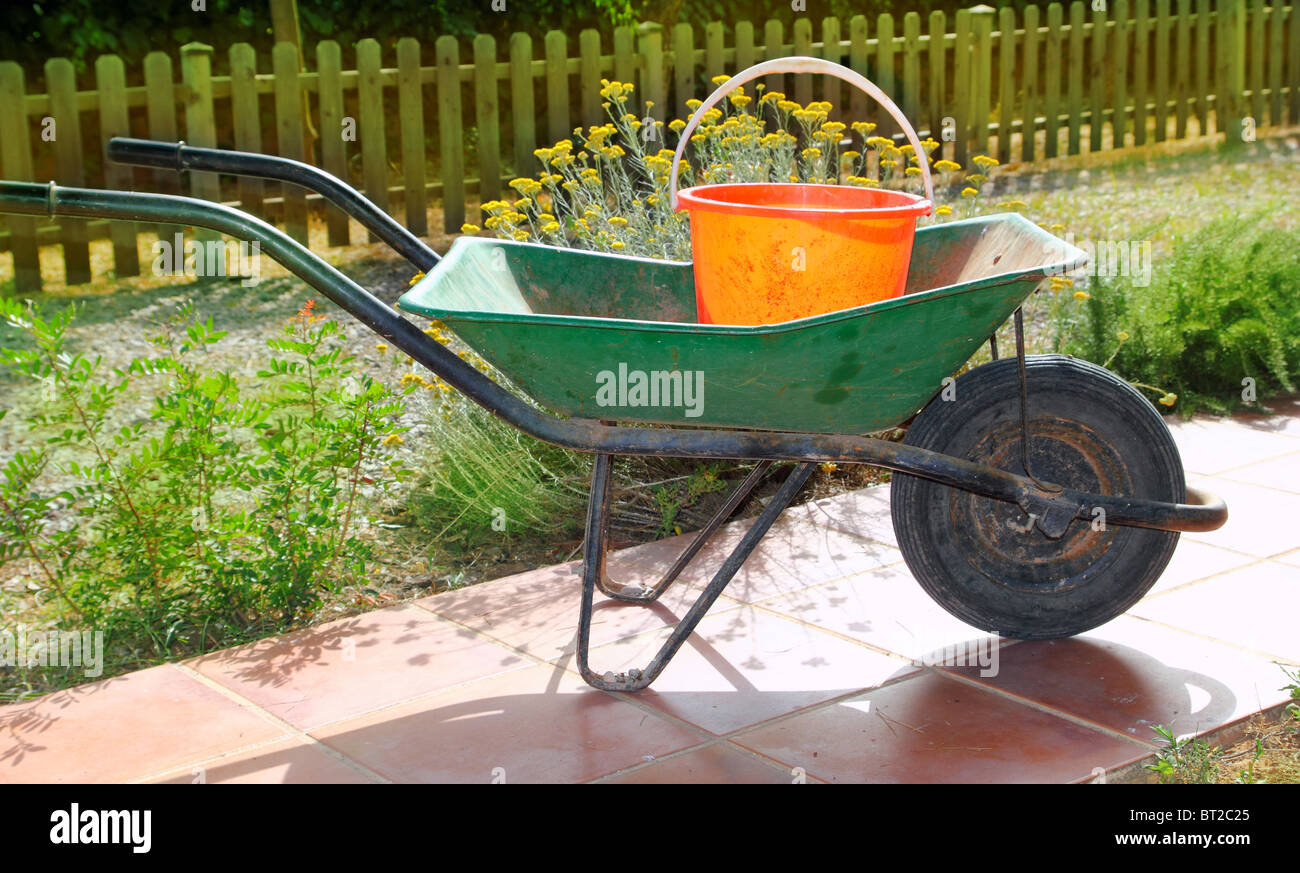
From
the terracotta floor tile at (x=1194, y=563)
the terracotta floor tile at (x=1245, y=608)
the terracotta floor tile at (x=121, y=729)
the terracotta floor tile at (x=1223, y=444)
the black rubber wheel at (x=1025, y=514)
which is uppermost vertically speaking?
the black rubber wheel at (x=1025, y=514)

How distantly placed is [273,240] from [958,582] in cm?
159

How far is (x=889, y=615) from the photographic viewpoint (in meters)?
3.12

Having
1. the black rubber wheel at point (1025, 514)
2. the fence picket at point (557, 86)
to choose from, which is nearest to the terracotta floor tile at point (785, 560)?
the black rubber wheel at point (1025, 514)

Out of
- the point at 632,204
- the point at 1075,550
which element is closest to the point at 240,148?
the point at 632,204

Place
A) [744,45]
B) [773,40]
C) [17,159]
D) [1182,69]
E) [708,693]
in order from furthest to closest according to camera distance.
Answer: [1182,69] < [773,40] < [744,45] < [17,159] < [708,693]

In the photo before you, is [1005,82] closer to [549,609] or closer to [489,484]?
[489,484]

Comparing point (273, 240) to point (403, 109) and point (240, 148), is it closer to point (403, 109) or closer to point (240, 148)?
point (240, 148)

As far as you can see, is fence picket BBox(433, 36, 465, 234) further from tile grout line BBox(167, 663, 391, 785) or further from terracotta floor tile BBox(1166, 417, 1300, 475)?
tile grout line BBox(167, 663, 391, 785)

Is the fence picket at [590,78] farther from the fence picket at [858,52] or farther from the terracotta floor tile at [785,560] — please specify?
the terracotta floor tile at [785,560]

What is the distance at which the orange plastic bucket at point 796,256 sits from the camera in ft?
8.74

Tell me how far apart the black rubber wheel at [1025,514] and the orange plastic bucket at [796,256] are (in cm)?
33

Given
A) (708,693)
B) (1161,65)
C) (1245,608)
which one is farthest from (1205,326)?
(1161,65)

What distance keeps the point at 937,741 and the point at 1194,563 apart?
1216mm

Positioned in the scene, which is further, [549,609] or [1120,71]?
[1120,71]
